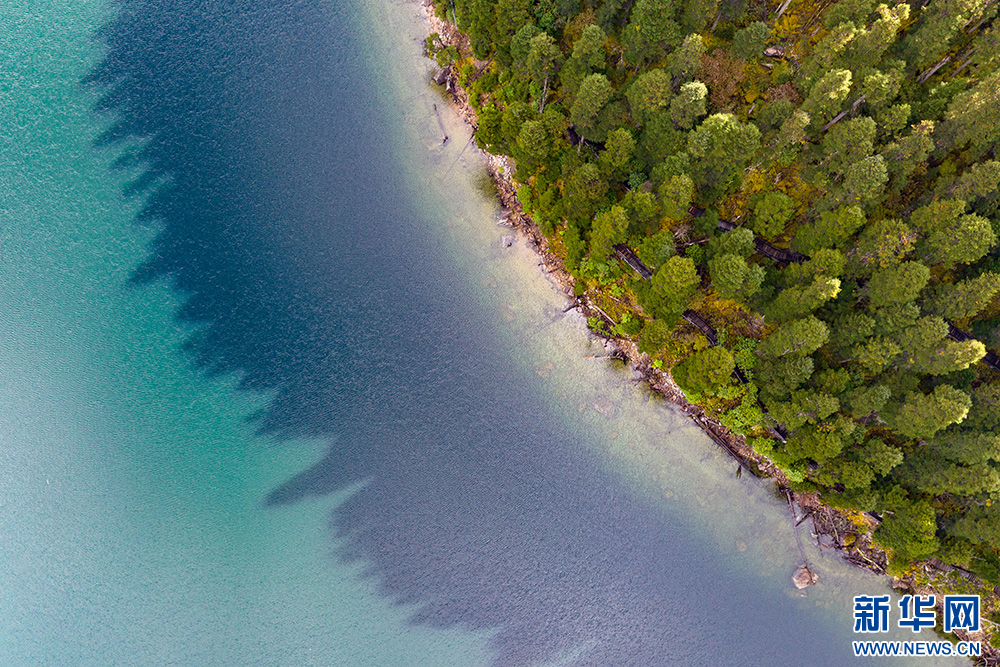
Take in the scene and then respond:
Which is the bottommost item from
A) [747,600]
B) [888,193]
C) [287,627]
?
[287,627]

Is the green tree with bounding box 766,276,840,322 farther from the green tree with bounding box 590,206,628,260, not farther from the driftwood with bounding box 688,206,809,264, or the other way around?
the green tree with bounding box 590,206,628,260

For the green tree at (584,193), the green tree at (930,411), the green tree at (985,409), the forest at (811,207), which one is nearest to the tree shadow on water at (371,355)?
the green tree at (584,193)

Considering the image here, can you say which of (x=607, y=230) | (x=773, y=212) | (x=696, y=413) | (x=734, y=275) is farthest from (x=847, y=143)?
(x=696, y=413)

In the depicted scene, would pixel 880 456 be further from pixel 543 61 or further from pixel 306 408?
pixel 306 408

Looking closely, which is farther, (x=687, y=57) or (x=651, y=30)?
(x=651, y=30)

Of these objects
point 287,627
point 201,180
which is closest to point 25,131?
point 201,180

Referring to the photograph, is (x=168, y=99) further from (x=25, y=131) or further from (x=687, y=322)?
(x=687, y=322)
